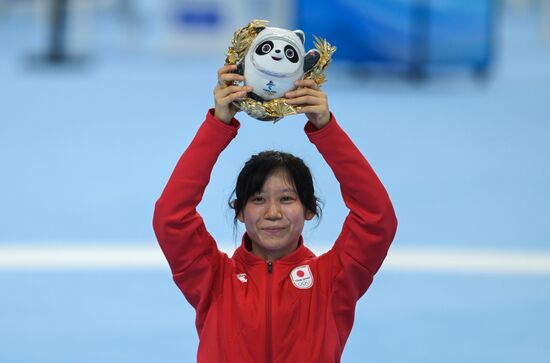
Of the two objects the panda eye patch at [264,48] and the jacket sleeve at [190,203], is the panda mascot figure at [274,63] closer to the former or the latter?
the panda eye patch at [264,48]

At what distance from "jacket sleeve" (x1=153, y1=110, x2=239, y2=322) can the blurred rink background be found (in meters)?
0.87

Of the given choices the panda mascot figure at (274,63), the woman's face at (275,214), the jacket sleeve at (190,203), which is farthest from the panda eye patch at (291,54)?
the woman's face at (275,214)

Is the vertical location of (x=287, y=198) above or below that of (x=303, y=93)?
below

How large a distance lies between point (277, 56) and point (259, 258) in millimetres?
635

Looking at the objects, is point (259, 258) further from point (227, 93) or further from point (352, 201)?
point (227, 93)

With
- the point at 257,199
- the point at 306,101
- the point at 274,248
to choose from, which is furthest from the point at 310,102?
the point at 274,248

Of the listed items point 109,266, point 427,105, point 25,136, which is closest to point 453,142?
point 427,105

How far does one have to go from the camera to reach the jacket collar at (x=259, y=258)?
370 cm

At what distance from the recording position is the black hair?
3.66 m

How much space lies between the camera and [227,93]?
3.49 metres

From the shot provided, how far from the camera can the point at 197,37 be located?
17.3 meters

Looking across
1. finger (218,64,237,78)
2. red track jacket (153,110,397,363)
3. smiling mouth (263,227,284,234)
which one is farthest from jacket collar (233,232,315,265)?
finger (218,64,237,78)

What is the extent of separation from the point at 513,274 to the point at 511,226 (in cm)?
113

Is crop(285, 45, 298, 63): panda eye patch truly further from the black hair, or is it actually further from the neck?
the neck
